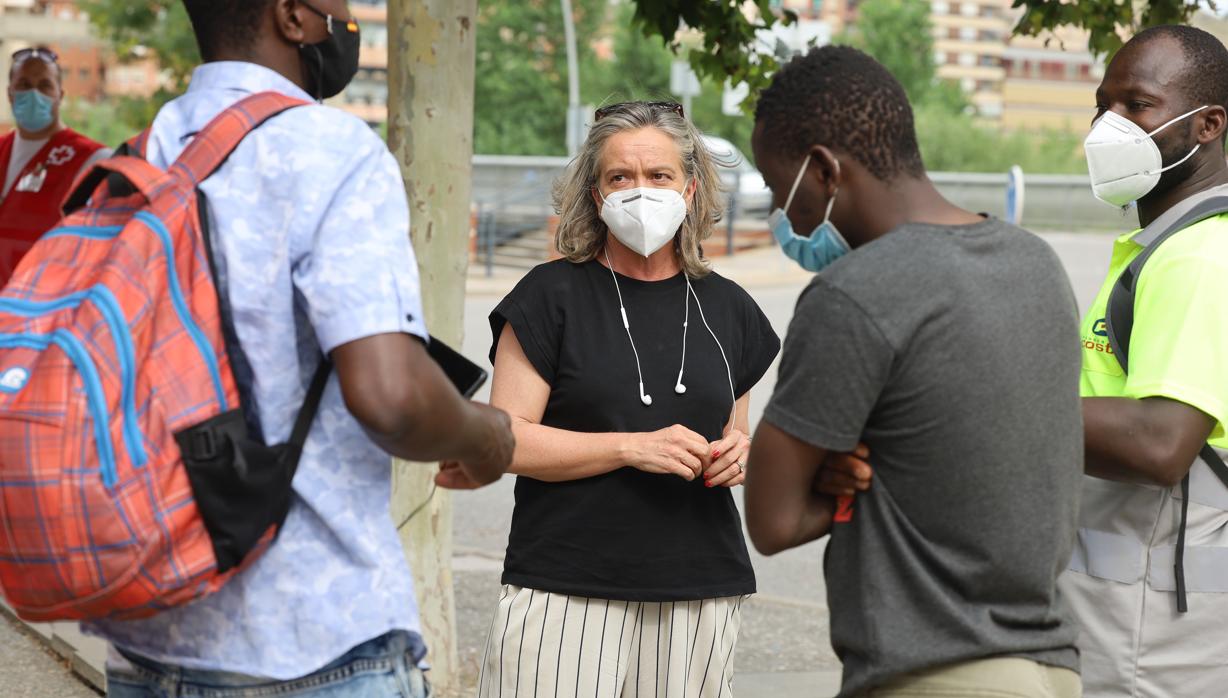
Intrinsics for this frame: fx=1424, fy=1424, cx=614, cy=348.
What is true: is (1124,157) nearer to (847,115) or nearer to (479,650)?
(847,115)

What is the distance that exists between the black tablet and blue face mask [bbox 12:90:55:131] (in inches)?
174

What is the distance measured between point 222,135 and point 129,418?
0.43 m

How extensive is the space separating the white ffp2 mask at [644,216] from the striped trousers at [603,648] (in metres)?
0.83

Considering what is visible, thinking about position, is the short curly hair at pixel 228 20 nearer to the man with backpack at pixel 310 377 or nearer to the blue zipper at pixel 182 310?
the man with backpack at pixel 310 377

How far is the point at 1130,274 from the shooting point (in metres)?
2.74

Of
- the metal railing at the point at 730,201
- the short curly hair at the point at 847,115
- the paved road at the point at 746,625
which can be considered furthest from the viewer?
the metal railing at the point at 730,201

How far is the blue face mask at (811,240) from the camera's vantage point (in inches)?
85.6

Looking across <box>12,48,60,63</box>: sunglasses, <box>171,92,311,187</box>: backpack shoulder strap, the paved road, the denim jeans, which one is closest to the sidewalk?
the paved road

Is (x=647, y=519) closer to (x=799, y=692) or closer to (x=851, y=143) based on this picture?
(x=851, y=143)

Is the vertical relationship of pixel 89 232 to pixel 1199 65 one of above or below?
below

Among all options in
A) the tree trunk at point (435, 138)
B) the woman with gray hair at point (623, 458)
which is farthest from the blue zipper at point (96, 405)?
the tree trunk at point (435, 138)

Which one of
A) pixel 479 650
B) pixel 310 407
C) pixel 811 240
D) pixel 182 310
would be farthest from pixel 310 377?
pixel 479 650

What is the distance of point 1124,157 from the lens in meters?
2.93

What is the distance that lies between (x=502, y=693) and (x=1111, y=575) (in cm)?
134
